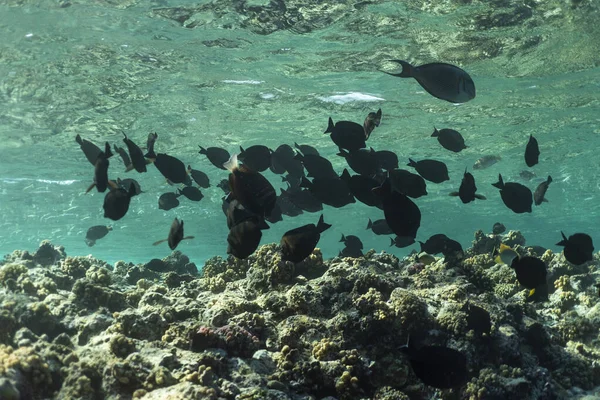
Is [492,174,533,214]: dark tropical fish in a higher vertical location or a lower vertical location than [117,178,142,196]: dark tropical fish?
lower

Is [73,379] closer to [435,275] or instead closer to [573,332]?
[435,275]

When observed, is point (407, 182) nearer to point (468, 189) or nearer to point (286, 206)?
point (468, 189)

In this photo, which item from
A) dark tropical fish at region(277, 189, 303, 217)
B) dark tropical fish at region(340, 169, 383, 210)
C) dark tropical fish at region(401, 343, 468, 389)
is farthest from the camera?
dark tropical fish at region(277, 189, 303, 217)

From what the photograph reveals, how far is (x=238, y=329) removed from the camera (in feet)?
15.5

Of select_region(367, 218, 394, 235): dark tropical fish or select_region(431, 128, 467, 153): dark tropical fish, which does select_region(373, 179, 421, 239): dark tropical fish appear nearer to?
select_region(431, 128, 467, 153): dark tropical fish

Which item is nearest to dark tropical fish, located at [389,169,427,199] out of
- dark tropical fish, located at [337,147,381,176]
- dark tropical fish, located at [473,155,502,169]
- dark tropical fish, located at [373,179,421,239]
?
dark tropical fish, located at [337,147,381,176]

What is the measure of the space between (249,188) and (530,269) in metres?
3.36

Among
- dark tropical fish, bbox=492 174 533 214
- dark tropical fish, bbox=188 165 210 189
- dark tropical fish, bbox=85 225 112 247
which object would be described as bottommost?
dark tropical fish, bbox=85 225 112 247

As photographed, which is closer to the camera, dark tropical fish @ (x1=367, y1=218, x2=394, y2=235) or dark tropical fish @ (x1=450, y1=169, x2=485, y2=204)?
dark tropical fish @ (x1=450, y1=169, x2=485, y2=204)

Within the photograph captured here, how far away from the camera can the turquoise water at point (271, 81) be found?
12.1 m

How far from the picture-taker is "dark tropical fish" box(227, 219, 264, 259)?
13.7 feet

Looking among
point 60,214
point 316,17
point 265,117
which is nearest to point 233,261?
point 316,17

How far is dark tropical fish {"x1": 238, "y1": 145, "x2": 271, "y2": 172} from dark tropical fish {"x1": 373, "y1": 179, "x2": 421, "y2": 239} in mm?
2989

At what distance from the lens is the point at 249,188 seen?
4.12 metres
